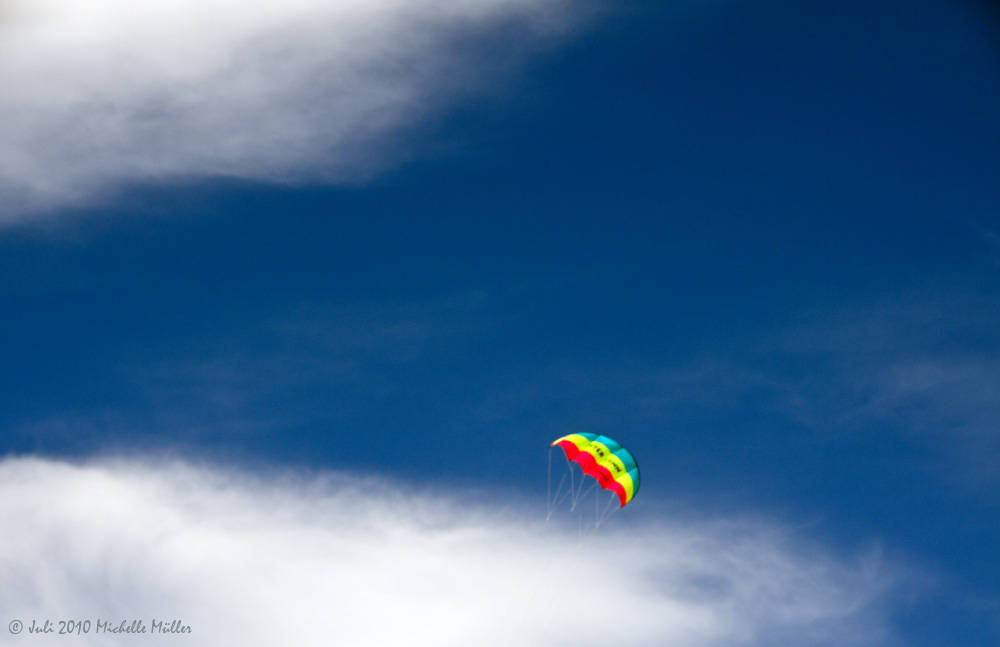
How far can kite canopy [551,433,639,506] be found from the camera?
54719mm

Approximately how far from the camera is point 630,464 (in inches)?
2188

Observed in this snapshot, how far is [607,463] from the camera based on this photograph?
180 feet

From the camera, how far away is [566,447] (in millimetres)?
55750

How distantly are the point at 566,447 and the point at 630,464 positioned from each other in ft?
13.3

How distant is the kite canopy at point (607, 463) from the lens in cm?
5472
